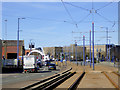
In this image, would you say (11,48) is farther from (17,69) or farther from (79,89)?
(79,89)

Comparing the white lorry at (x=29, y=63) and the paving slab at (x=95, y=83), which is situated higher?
the white lorry at (x=29, y=63)

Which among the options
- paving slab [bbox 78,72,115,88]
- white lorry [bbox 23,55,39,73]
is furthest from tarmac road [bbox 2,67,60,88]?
white lorry [bbox 23,55,39,73]

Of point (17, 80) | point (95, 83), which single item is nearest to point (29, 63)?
point (17, 80)

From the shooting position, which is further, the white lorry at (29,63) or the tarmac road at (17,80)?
the white lorry at (29,63)

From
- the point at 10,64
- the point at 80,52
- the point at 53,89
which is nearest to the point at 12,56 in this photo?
the point at 10,64

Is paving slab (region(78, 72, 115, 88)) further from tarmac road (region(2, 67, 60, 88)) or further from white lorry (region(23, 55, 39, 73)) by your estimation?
white lorry (region(23, 55, 39, 73))

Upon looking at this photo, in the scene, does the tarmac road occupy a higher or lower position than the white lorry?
lower

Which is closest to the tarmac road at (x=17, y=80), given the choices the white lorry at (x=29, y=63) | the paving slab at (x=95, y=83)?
the paving slab at (x=95, y=83)

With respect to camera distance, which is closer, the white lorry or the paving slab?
the paving slab

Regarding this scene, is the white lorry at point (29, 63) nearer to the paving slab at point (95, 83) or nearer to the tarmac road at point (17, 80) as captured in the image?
the tarmac road at point (17, 80)

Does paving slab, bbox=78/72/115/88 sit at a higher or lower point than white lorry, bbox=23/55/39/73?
lower

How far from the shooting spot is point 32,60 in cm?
4638

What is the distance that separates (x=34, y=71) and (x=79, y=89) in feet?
96.1

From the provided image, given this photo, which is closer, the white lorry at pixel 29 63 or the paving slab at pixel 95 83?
the paving slab at pixel 95 83
